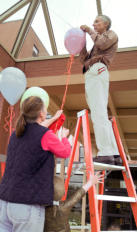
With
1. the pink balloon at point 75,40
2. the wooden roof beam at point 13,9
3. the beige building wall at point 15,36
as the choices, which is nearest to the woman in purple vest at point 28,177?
the pink balloon at point 75,40

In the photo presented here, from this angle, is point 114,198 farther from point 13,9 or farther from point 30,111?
point 13,9

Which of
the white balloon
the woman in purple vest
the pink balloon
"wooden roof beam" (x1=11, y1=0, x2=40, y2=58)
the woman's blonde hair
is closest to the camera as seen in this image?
the woman in purple vest

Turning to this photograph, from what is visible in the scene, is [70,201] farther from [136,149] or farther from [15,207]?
[136,149]

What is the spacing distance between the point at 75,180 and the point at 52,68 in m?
3.92

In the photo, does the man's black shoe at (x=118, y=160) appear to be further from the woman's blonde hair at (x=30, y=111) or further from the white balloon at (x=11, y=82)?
the white balloon at (x=11, y=82)

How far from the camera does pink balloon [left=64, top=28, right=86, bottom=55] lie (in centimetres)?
220

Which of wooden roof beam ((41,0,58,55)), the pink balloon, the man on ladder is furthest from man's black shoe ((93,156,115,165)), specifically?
wooden roof beam ((41,0,58,55))

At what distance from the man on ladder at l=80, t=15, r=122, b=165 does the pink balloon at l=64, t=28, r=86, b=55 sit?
66 mm

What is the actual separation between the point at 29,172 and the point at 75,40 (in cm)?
158

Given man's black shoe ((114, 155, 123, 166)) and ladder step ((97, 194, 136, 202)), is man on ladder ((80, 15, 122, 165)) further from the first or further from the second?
ladder step ((97, 194, 136, 202))

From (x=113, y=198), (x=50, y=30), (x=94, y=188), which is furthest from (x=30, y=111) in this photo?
(x=50, y=30)

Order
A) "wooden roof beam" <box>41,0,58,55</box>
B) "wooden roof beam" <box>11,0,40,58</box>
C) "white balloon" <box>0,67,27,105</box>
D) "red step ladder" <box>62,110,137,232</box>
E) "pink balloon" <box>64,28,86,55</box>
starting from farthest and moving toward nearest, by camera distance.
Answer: "wooden roof beam" <box>41,0,58,55</box>, "wooden roof beam" <box>11,0,40,58</box>, "white balloon" <box>0,67,27,105</box>, "pink balloon" <box>64,28,86,55</box>, "red step ladder" <box>62,110,137,232</box>

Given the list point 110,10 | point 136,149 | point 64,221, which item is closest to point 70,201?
point 64,221

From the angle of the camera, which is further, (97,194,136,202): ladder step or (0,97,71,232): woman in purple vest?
(97,194,136,202): ladder step
